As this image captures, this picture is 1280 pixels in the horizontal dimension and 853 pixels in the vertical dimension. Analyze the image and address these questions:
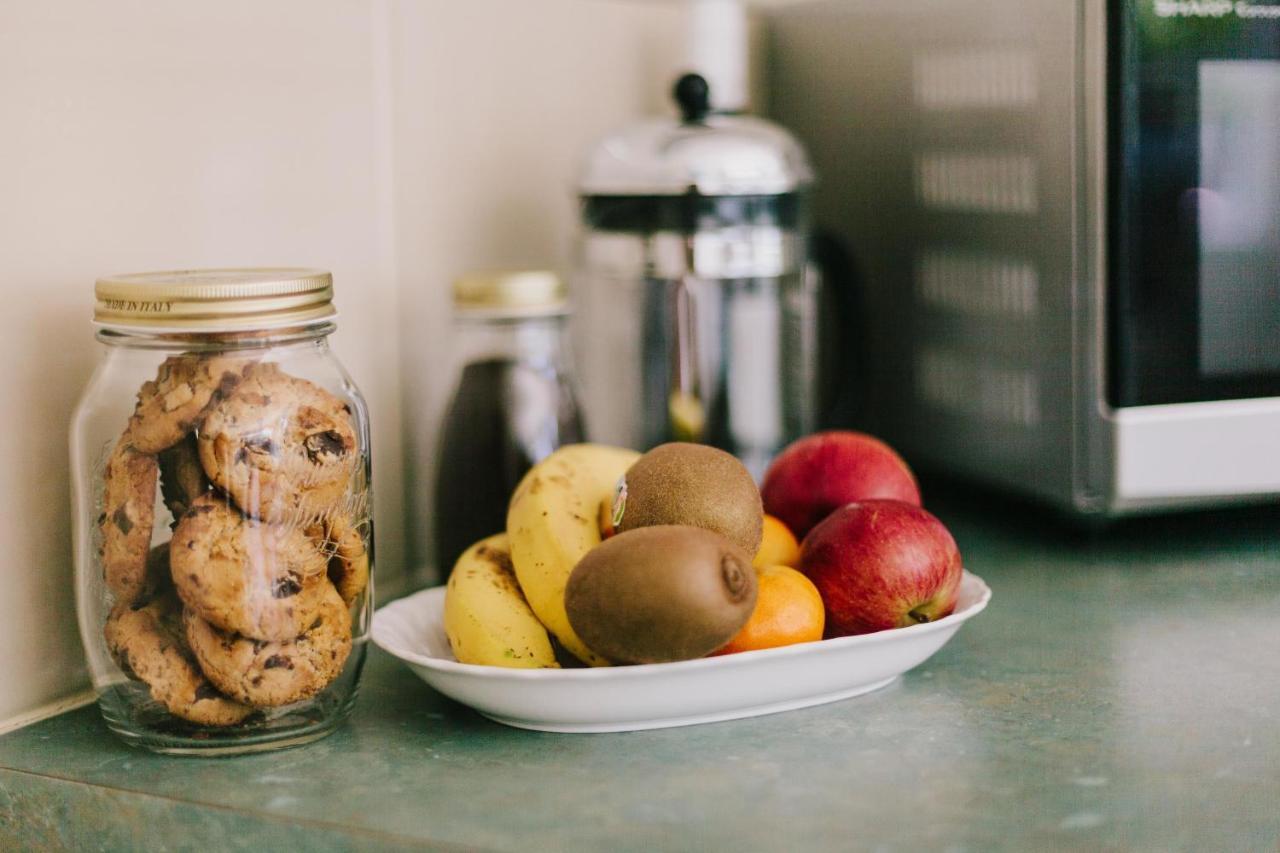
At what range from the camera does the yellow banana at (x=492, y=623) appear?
61 centimetres

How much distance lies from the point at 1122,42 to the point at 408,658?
20.5 inches

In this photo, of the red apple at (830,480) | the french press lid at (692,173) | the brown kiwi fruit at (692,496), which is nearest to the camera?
the brown kiwi fruit at (692,496)

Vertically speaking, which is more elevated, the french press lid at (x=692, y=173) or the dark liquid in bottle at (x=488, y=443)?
the french press lid at (x=692, y=173)

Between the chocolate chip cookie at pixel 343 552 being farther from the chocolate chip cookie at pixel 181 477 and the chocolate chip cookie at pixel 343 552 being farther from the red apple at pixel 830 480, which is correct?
the red apple at pixel 830 480

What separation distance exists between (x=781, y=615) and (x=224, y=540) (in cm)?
25

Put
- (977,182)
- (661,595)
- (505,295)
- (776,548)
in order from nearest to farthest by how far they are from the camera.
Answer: (661,595) → (776,548) → (505,295) → (977,182)

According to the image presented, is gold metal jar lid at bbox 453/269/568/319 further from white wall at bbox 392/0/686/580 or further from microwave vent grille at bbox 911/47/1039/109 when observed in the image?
microwave vent grille at bbox 911/47/1039/109

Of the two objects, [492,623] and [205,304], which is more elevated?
[205,304]

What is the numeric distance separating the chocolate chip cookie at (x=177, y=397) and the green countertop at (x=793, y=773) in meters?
0.14

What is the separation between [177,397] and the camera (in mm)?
560

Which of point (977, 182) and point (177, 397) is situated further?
point (977, 182)

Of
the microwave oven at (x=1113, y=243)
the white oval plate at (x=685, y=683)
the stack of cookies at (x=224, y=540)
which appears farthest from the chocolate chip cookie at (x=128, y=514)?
→ the microwave oven at (x=1113, y=243)

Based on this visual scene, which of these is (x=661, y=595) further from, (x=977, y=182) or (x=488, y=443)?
(x=977, y=182)

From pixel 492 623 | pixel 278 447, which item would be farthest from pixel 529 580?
pixel 278 447
